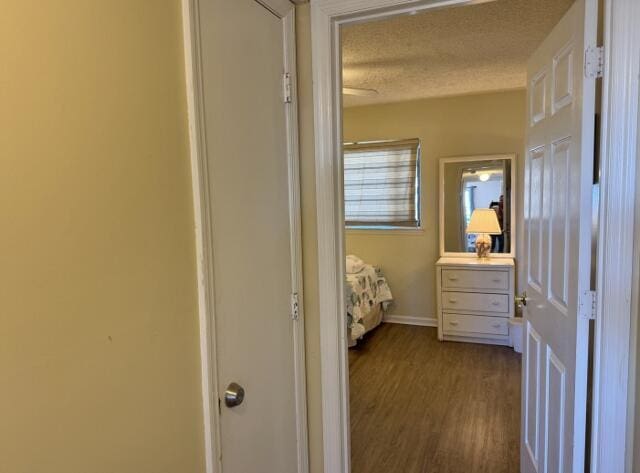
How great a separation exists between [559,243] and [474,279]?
2705 mm

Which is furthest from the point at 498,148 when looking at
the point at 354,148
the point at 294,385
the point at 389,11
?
the point at 294,385

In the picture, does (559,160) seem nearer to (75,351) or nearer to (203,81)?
(203,81)

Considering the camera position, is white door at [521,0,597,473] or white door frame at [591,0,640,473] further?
white door at [521,0,597,473]

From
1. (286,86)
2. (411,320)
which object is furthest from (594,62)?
(411,320)

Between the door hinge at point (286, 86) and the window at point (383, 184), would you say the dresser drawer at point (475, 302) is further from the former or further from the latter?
the door hinge at point (286, 86)

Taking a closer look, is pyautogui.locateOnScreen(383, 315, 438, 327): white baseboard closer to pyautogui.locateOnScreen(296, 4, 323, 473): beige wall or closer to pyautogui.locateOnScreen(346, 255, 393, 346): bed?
pyautogui.locateOnScreen(346, 255, 393, 346): bed

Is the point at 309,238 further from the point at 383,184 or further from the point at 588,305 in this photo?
the point at 383,184

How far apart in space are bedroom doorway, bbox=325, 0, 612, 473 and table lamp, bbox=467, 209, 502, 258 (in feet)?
0.04

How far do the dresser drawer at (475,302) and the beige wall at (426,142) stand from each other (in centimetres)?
43

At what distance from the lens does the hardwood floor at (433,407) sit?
2400 mm

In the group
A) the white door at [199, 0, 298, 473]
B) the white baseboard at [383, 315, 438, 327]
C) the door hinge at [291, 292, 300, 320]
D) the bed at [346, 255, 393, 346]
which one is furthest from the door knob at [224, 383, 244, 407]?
the white baseboard at [383, 315, 438, 327]

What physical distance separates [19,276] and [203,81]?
0.62 m

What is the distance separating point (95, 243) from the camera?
0.81 meters

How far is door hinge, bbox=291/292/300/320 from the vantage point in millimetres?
1547
